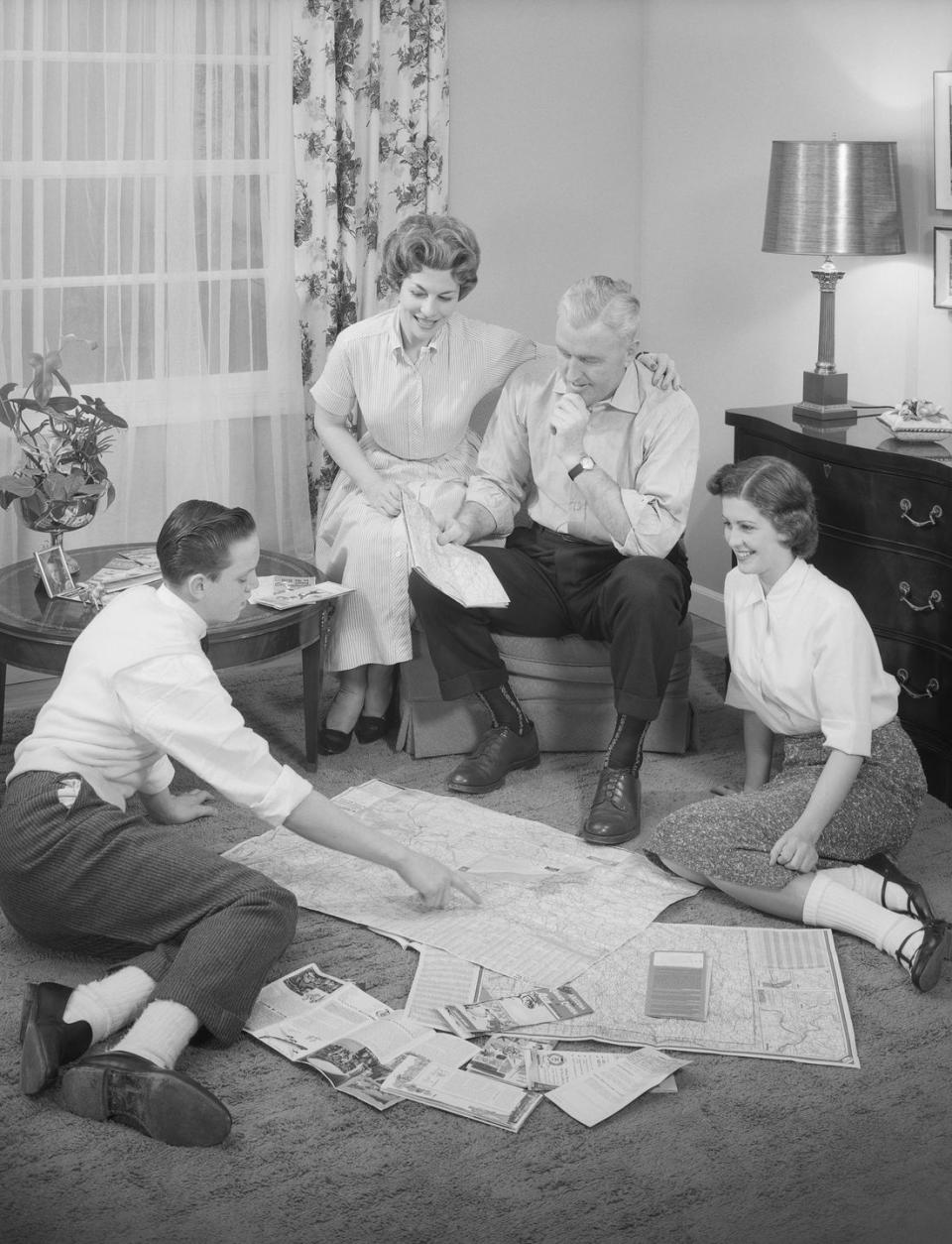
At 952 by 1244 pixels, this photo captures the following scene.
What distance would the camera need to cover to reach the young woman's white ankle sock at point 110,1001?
8.25 ft

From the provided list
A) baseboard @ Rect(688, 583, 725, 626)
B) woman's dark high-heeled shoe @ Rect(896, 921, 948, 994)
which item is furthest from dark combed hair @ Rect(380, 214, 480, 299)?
woman's dark high-heeled shoe @ Rect(896, 921, 948, 994)

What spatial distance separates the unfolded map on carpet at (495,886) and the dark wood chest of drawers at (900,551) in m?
0.85

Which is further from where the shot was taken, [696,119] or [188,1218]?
[696,119]

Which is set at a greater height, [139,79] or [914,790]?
[139,79]

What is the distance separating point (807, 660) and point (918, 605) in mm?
593

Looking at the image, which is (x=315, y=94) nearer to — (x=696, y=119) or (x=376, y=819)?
(x=696, y=119)

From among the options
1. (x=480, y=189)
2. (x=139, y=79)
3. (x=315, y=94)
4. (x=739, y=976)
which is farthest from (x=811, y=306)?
(x=739, y=976)

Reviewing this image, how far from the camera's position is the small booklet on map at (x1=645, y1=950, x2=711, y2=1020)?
270 cm

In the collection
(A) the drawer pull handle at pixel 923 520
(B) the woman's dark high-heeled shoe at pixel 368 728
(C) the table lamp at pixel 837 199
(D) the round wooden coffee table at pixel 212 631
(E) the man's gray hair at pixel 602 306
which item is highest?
(C) the table lamp at pixel 837 199

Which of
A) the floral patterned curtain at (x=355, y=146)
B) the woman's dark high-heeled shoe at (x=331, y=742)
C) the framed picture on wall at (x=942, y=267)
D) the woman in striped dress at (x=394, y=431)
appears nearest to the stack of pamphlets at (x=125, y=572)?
the woman in striped dress at (x=394, y=431)

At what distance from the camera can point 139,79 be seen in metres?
4.14

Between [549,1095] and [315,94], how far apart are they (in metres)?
3.13

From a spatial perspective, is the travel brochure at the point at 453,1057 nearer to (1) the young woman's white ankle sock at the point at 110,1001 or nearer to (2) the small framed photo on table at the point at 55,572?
(1) the young woman's white ankle sock at the point at 110,1001

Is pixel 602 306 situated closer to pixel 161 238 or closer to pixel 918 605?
pixel 918 605
